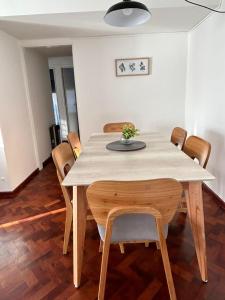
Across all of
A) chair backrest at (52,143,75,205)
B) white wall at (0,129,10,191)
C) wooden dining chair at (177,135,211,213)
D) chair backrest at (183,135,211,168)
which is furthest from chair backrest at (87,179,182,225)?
white wall at (0,129,10,191)

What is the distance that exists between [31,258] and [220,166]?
81.1 inches

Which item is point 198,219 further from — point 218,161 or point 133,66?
point 133,66

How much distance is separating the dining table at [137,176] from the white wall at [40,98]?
2.38m

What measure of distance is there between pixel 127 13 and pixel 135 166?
115 centimetres

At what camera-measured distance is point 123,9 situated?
4.99 feet

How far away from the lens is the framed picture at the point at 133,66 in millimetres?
3195

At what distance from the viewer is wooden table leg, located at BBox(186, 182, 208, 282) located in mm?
1320

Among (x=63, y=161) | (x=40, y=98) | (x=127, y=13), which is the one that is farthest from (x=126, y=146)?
(x=40, y=98)

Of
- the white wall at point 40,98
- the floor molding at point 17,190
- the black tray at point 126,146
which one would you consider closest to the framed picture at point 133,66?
the white wall at point 40,98

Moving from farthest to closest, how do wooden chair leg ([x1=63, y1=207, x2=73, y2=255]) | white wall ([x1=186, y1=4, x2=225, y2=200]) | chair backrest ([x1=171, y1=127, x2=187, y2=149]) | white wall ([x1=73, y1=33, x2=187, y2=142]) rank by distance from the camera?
white wall ([x1=73, y1=33, x2=187, y2=142]), white wall ([x1=186, y1=4, x2=225, y2=200]), chair backrest ([x1=171, y1=127, x2=187, y2=149]), wooden chair leg ([x1=63, y1=207, x2=73, y2=255])

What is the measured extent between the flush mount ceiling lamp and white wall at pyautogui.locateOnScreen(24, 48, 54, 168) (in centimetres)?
216

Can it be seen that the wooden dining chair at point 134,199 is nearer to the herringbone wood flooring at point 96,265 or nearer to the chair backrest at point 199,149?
the herringbone wood flooring at point 96,265

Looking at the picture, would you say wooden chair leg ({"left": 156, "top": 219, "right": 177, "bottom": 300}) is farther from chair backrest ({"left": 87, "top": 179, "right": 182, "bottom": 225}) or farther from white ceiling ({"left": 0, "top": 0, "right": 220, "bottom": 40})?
white ceiling ({"left": 0, "top": 0, "right": 220, "bottom": 40})

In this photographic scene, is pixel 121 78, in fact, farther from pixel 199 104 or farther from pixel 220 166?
pixel 220 166
